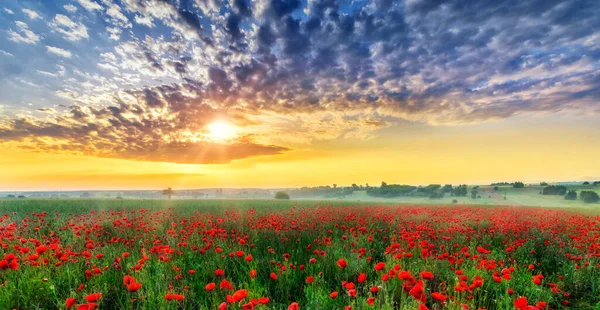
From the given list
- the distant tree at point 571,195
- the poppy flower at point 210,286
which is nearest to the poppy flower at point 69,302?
the poppy flower at point 210,286

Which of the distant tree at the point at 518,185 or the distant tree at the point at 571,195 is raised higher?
the distant tree at the point at 518,185

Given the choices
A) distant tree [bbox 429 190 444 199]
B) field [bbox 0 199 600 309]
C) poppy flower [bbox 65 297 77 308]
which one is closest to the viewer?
poppy flower [bbox 65 297 77 308]

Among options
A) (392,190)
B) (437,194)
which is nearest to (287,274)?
(437,194)

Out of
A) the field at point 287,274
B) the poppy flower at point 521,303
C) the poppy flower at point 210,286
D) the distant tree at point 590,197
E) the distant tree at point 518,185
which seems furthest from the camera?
the distant tree at point 518,185

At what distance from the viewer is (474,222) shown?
11320 mm

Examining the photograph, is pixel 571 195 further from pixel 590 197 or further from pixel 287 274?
pixel 287 274

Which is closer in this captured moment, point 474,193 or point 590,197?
point 590,197

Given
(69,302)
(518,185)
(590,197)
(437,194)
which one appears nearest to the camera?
(69,302)

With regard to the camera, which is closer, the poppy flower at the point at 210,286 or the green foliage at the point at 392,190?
the poppy flower at the point at 210,286

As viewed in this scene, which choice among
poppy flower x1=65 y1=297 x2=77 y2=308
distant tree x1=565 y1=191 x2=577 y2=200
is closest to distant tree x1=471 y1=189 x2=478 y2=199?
distant tree x1=565 y1=191 x2=577 y2=200

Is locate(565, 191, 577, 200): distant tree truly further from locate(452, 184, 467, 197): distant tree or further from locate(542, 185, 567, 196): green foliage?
locate(452, 184, 467, 197): distant tree

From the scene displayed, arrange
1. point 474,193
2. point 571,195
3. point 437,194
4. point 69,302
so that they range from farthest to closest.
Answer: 1. point 437,194
2. point 474,193
3. point 571,195
4. point 69,302

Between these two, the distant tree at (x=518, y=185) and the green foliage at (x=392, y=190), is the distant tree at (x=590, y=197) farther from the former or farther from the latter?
the green foliage at (x=392, y=190)

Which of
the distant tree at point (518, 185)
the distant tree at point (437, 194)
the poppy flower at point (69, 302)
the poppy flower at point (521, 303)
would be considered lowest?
the distant tree at point (437, 194)
